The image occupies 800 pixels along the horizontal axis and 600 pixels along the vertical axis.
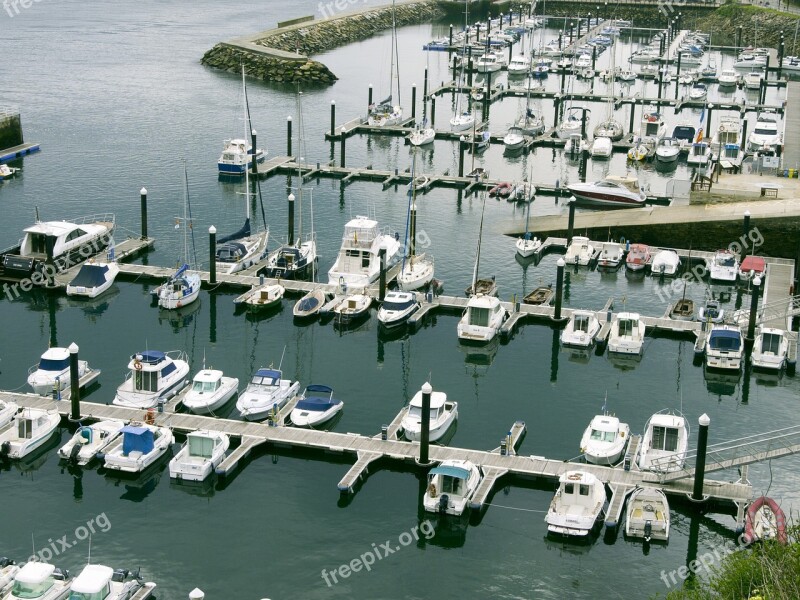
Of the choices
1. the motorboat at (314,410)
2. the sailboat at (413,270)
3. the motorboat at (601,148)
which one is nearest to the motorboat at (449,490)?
the motorboat at (314,410)

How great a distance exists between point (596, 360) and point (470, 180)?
114 feet

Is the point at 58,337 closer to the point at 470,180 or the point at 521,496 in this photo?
the point at 521,496

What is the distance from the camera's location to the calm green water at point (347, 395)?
44625mm

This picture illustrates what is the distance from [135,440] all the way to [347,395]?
459 inches

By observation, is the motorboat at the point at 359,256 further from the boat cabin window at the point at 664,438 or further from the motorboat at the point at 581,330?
the boat cabin window at the point at 664,438

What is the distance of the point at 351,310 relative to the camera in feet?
222

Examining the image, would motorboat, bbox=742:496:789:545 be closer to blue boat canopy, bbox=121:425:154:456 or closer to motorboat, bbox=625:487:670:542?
motorboat, bbox=625:487:670:542

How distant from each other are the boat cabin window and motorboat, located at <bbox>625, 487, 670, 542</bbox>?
4203mm

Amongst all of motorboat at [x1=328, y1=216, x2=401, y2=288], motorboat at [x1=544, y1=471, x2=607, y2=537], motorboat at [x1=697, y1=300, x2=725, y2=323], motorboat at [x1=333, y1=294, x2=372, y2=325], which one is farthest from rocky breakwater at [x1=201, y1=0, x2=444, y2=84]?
motorboat at [x1=544, y1=471, x2=607, y2=537]

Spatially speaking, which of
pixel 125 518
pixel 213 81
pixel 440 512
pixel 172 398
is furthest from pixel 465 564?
pixel 213 81

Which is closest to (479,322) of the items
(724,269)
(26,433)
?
(724,269)

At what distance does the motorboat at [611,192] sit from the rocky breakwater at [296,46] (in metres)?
57.0

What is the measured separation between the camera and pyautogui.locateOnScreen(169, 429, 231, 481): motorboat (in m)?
49.5

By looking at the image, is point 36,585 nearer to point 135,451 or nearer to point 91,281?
point 135,451
